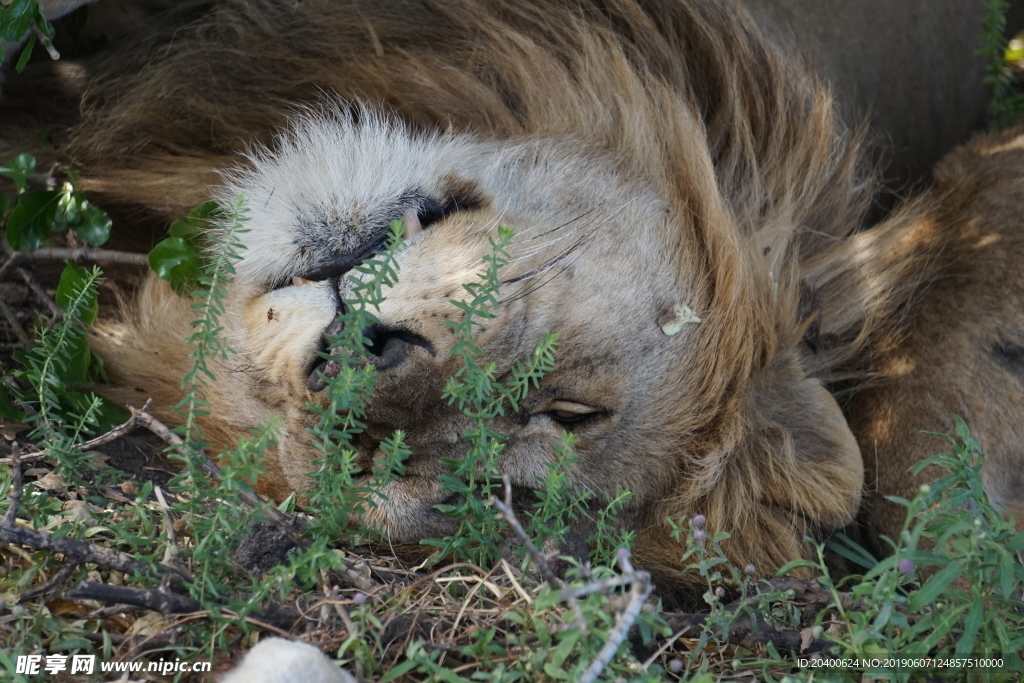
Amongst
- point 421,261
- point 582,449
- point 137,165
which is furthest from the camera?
point 137,165

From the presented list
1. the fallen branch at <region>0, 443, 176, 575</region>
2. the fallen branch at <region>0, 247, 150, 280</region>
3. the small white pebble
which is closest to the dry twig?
the fallen branch at <region>0, 247, 150, 280</region>

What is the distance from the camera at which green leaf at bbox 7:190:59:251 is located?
2.63 m

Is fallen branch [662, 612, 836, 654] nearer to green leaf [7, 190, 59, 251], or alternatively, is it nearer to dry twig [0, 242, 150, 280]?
dry twig [0, 242, 150, 280]

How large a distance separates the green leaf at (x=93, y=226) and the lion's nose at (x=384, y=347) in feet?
3.08

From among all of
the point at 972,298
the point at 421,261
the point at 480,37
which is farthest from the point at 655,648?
the point at 480,37

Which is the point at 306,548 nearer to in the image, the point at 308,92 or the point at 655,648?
the point at 655,648

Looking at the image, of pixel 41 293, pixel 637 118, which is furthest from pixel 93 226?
pixel 637 118

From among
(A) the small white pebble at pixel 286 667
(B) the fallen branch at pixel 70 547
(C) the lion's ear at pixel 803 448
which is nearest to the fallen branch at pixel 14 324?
(B) the fallen branch at pixel 70 547

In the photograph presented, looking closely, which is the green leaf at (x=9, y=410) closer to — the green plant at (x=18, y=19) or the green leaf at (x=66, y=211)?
the green leaf at (x=66, y=211)

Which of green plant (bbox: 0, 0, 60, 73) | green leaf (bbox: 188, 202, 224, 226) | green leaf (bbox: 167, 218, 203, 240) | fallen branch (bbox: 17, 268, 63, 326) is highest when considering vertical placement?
green plant (bbox: 0, 0, 60, 73)

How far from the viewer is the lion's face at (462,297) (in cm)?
223

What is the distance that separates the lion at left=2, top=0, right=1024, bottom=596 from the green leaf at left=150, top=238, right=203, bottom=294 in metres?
0.14

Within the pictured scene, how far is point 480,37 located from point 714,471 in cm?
145

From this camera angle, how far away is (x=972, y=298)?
2889mm
